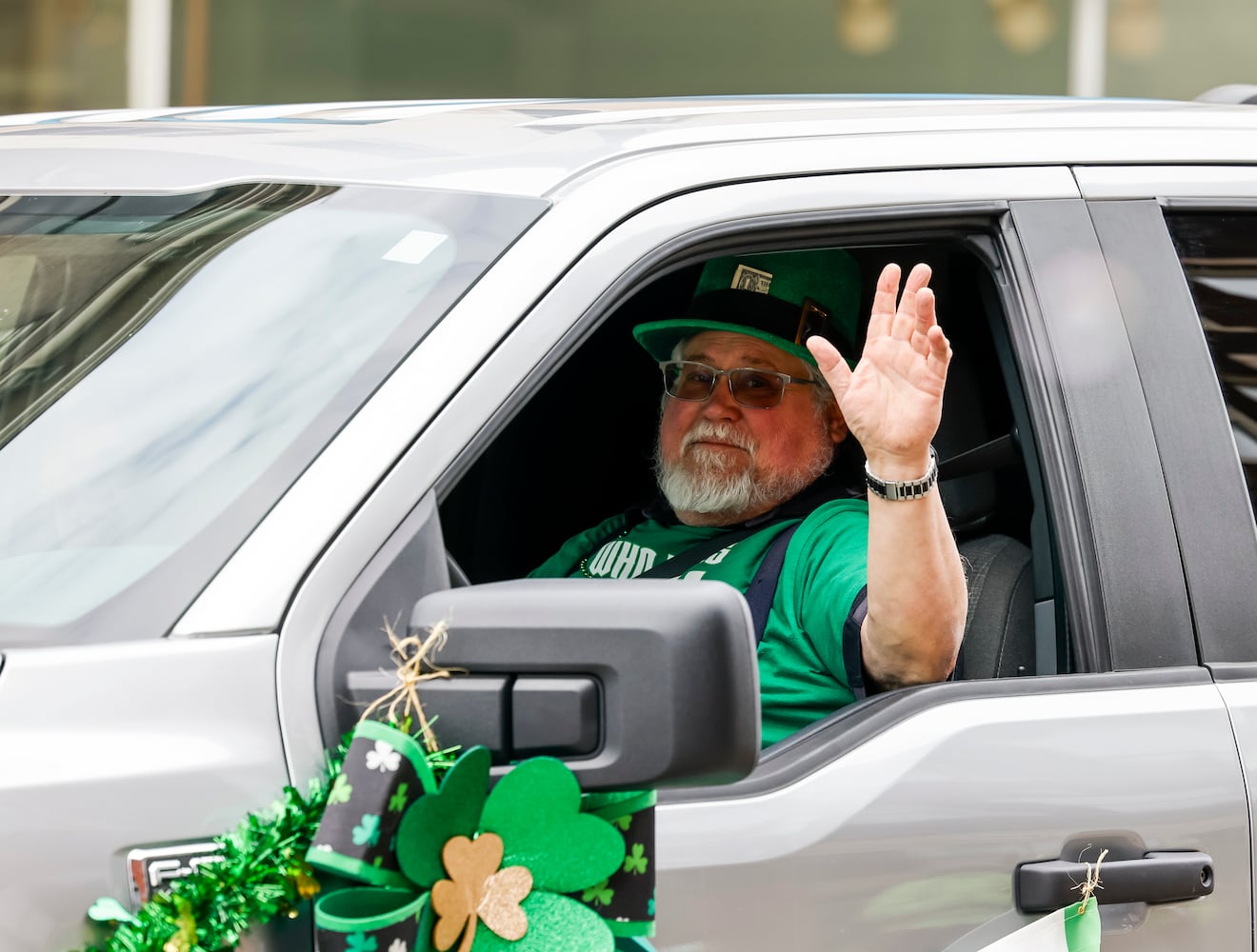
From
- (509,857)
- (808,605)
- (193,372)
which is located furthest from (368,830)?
(808,605)

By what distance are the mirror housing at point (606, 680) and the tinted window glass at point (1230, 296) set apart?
887 mm

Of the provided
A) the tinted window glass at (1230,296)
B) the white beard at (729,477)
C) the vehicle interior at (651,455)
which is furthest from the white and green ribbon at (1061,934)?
the white beard at (729,477)

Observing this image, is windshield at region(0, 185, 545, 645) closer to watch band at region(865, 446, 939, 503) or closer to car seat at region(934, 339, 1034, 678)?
watch band at region(865, 446, 939, 503)

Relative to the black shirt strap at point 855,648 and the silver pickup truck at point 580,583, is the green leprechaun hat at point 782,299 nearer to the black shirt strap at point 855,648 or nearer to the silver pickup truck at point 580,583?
the silver pickup truck at point 580,583

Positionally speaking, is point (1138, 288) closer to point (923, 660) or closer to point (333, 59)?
point (923, 660)

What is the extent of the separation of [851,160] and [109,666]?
3.29 feet

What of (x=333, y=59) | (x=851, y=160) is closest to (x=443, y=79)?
(x=333, y=59)

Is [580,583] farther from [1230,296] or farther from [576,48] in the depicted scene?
[576,48]

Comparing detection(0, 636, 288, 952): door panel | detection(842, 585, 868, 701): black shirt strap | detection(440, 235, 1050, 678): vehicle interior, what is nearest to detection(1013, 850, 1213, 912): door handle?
detection(440, 235, 1050, 678): vehicle interior

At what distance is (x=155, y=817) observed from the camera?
123cm

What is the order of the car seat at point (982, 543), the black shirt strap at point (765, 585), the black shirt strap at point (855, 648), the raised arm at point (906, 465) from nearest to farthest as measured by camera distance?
the raised arm at point (906, 465)
the black shirt strap at point (855, 648)
the car seat at point (982, 543)
the black shirt strap at point (765, 585)

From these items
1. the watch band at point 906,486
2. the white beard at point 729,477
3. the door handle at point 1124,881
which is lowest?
→ the door handle at point 1124,881

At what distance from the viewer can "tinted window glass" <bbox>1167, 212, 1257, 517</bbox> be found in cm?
182

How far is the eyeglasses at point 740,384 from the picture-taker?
2.52 metres
